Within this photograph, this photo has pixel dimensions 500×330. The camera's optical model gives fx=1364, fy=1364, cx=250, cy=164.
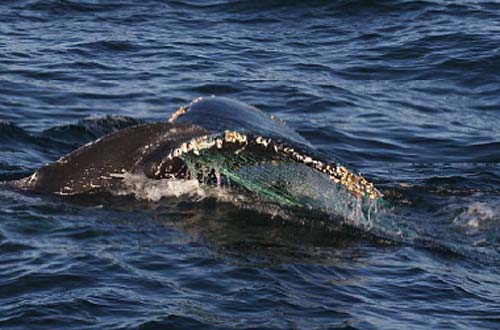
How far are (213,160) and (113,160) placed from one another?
861mm

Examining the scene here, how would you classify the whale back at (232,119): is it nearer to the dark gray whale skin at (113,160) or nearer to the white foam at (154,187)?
the dark gray whale skin at (113,160)

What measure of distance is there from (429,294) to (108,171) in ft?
9.14

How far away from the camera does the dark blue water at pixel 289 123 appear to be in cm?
945

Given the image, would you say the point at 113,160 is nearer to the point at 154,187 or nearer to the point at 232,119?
the point at 154,187

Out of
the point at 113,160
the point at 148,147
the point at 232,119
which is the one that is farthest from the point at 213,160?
the point at 113,160

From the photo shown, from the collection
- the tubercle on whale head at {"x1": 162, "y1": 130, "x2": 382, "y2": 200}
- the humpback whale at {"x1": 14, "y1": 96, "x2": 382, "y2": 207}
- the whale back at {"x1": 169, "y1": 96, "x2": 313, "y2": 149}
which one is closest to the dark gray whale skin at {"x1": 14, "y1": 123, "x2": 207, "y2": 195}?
the humpback whale at {"x1": 14, "y1": 96, "x2": 382, "y2": 207}

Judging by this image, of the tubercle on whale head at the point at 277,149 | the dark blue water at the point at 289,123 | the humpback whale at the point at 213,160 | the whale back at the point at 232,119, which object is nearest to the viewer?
the dark blue water at the point at 289,123

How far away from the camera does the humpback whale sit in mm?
10023

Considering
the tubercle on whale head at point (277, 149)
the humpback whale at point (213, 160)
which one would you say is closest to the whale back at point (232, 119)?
the humpback whale at point (213, 160)

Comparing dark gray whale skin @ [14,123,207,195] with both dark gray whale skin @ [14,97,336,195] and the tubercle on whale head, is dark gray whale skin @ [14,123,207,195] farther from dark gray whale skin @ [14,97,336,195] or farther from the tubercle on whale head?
the tubercle on whale head

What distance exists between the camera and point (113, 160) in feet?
35.5

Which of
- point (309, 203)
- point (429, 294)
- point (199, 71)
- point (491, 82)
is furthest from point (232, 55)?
point (429, 294)

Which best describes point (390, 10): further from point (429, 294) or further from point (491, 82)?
point (429, 294)

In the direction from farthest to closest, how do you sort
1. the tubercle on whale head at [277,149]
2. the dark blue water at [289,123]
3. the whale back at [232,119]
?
the whale back at [232,119] → the tubercle on whale head at [277,149] → the dark blue water at [289,123]
